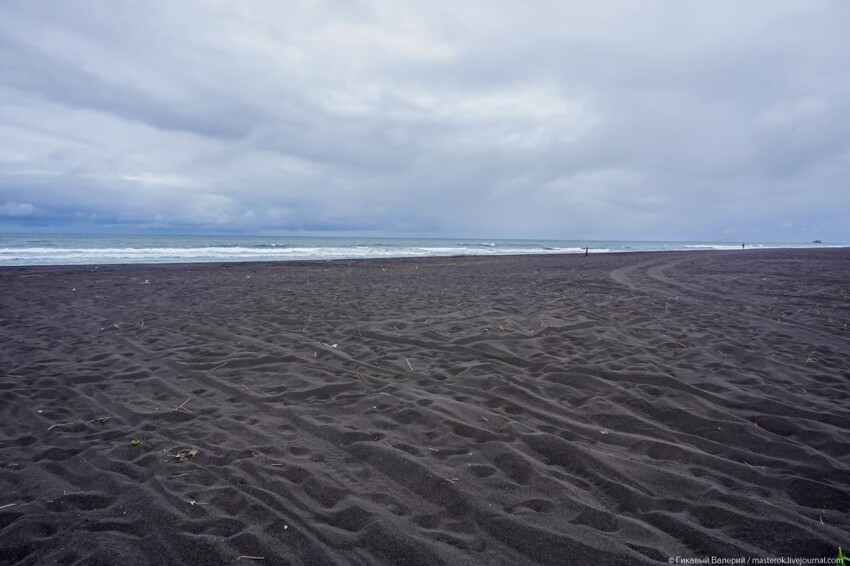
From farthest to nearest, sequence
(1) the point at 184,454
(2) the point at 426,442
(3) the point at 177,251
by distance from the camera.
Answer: (3) the point at 177,251, (2) the point at 426,442, (1) the point at 184,454

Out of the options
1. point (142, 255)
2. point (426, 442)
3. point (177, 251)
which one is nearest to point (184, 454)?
point (426, 442)

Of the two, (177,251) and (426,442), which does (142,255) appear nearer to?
(177,251)

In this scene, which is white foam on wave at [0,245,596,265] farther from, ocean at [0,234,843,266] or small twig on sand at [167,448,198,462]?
small twig on sand at [167,448,198,462]

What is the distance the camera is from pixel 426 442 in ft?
12.4

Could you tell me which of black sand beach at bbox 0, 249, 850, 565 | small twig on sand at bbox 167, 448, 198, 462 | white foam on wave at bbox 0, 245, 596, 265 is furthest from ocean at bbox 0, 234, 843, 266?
small twig on sand at bbox 167, 448, 198, 462

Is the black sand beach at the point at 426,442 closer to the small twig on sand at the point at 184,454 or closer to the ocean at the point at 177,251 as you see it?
the small twig on sand at the point at 184,454

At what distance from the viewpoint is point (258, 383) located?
5305 millimetres

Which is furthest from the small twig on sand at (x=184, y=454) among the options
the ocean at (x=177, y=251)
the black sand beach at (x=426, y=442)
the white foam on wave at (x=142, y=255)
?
the white foam on wave at (x=142, y=255)

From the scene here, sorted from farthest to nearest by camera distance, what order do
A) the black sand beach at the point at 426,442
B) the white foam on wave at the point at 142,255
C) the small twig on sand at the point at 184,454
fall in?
the white foam on wave at the point at 142,255 → the small twig on sand at the point at 184,454 → the black sand beach at the point at 426,442

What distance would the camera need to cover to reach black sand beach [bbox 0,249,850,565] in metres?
2.59

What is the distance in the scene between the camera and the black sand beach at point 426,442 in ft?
8.51

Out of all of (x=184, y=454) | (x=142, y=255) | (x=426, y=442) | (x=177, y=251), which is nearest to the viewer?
(x=184, y=454)

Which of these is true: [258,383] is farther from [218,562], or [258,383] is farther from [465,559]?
[465,559]

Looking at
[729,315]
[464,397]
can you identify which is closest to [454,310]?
[464,397]
